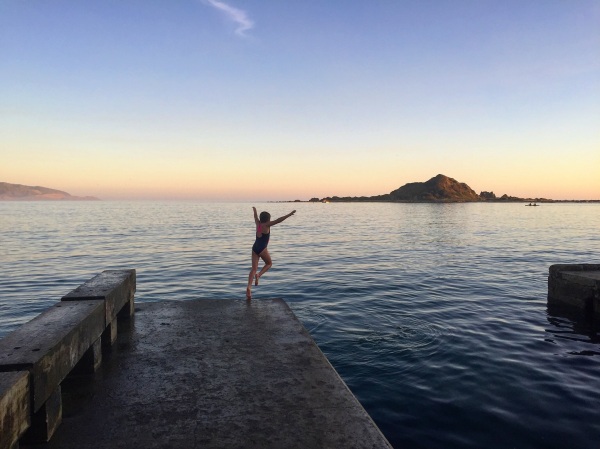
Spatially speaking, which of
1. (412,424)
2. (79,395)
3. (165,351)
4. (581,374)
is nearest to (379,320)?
(581,374)

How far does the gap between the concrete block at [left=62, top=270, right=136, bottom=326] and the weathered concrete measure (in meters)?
12.0

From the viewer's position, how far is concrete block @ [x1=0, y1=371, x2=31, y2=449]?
3.16 metres

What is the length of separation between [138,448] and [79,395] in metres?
1.60

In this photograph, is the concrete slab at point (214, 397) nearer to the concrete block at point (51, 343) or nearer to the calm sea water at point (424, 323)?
the concrete block at point (51, 343)

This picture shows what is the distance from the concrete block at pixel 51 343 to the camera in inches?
148

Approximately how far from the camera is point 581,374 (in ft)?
26.5

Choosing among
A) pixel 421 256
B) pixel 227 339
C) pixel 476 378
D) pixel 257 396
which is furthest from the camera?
pixel 421 256

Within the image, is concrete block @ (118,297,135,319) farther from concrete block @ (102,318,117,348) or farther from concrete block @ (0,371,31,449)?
concrete block @ (0,371,31,449)

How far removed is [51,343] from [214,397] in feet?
6.04

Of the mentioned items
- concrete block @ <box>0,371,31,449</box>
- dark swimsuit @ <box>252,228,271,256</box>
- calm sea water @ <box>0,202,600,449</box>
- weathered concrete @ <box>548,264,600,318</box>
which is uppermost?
dark swimsuit @ <box>252,228,271,256</box>

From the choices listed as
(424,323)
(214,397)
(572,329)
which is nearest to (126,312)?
(214,397)

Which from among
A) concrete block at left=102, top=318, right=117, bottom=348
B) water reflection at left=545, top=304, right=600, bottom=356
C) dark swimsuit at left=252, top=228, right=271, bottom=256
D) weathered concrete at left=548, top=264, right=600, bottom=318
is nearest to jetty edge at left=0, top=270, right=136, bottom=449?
A: concrete block at left=102, top=318, right=117, bottom=348

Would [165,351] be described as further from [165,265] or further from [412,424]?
[165,265]

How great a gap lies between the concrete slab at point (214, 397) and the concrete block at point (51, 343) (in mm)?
550
